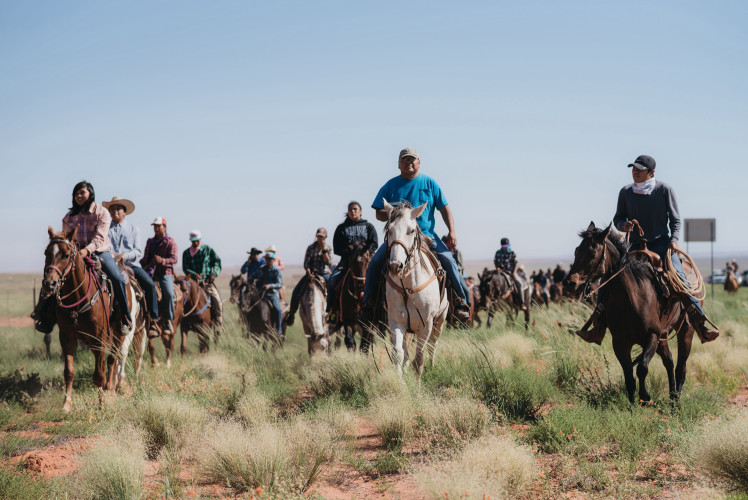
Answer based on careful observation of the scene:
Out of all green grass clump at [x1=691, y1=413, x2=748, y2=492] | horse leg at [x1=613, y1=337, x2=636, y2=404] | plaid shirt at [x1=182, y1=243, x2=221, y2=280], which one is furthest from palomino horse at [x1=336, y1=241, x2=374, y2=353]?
green grass clump at [x1=691, y1=413, x2=748, y2=492]

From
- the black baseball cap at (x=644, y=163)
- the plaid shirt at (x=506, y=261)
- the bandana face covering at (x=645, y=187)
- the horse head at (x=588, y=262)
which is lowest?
the plaid shirt at (x=506, y=261)

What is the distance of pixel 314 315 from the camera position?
11.4m

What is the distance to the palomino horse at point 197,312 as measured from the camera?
13175mm

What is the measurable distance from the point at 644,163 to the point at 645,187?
31 centimetres

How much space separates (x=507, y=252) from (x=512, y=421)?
13042mm

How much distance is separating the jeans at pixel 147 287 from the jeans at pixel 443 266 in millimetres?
3965

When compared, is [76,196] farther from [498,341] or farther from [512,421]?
[498,341]

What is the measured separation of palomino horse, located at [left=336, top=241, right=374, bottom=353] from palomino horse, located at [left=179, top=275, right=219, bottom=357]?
431 centimetres

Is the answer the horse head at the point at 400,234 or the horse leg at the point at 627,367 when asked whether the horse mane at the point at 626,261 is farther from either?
the horse head at the point at 400,234

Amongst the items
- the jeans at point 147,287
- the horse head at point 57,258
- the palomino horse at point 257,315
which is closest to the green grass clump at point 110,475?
the horse head at point 57,258

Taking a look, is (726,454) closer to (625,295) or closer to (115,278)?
(625,295)

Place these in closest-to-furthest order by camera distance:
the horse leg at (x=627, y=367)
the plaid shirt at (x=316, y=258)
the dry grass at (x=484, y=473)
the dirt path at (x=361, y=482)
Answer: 1. the dry grass at (x=484, y=473)
2. the dirt path at (x=361, y=482)
3. the horse leg at (x=627, y=367)
4. the plaid shirt at (x=316, y=258)

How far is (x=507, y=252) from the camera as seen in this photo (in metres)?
19.4

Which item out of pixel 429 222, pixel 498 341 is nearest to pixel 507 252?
pixel 498 341
